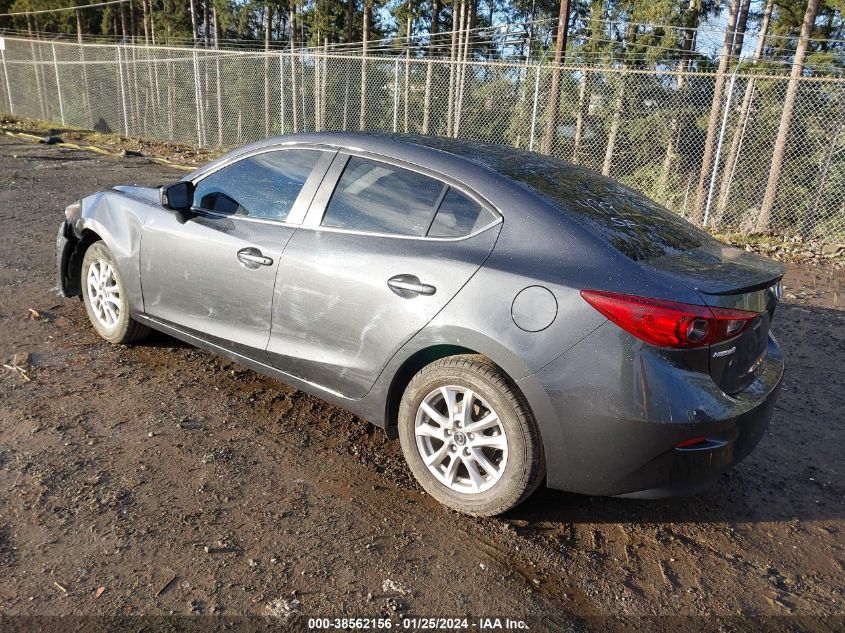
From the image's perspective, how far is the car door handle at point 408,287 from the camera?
Result: 9.18ft

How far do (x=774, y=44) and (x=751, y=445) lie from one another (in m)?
25.4

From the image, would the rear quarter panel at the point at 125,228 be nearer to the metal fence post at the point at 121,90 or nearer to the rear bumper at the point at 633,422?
the rear bumper at the point at 633,422

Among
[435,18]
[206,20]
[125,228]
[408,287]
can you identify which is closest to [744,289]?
[408,287]

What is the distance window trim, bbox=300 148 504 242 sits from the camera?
285cm

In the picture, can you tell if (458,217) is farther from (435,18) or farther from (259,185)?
(435,18)

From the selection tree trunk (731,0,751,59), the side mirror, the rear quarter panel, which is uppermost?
tree trunk (731,0,751,59)

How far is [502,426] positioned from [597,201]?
1.19m

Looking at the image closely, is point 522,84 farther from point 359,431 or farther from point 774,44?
point 774,44

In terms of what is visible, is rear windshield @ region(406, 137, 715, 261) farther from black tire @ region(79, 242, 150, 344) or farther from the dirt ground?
black tire @ region(79, 242, 150, 344)

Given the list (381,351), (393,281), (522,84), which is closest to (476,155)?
(393,281)

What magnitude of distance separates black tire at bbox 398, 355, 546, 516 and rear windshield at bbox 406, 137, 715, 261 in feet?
2.52

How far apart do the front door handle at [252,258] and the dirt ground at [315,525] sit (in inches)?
34.2

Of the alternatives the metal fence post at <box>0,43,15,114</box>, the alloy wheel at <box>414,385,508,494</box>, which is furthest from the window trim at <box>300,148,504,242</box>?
the metal fence post at <box>0,43,15,114</box>

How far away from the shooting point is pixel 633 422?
2443 mm
